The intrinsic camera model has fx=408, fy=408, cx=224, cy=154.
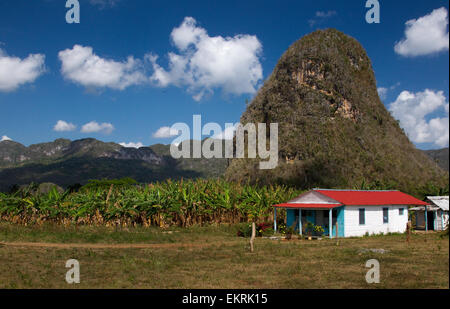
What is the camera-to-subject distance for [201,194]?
36000 millimetres

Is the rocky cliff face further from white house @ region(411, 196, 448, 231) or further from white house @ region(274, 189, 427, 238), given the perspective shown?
white house @ region(274, 189, 427, 238)

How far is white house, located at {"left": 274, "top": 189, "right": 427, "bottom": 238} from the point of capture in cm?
3069

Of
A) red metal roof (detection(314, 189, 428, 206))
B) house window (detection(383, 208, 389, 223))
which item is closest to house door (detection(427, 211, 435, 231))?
red metal roof (detection(314, 189, 428, 206))

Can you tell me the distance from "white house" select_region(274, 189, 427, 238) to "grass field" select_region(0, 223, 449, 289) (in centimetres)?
165

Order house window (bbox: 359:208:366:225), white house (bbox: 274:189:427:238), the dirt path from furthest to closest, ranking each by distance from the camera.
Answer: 1. house window (bbox: 359:208:366:225)
2. white house (bbox: 274:189:427:238)
3. the dirt path

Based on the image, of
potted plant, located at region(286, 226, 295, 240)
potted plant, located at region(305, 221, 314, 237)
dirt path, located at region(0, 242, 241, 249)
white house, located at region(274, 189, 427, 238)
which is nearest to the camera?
dirt path, located at region(0, 242, 241, 249)

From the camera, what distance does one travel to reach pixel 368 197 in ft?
111

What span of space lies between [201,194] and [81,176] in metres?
165

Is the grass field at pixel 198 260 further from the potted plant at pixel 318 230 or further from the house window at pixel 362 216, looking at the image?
the potted plant at pixel 318 230

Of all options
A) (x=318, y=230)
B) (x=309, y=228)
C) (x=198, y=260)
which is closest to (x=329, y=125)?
(x=309, y=228)

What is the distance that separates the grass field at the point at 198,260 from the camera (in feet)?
50.0

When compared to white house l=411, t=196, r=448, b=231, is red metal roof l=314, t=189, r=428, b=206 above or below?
above

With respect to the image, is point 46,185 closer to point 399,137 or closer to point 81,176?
point 399,137
